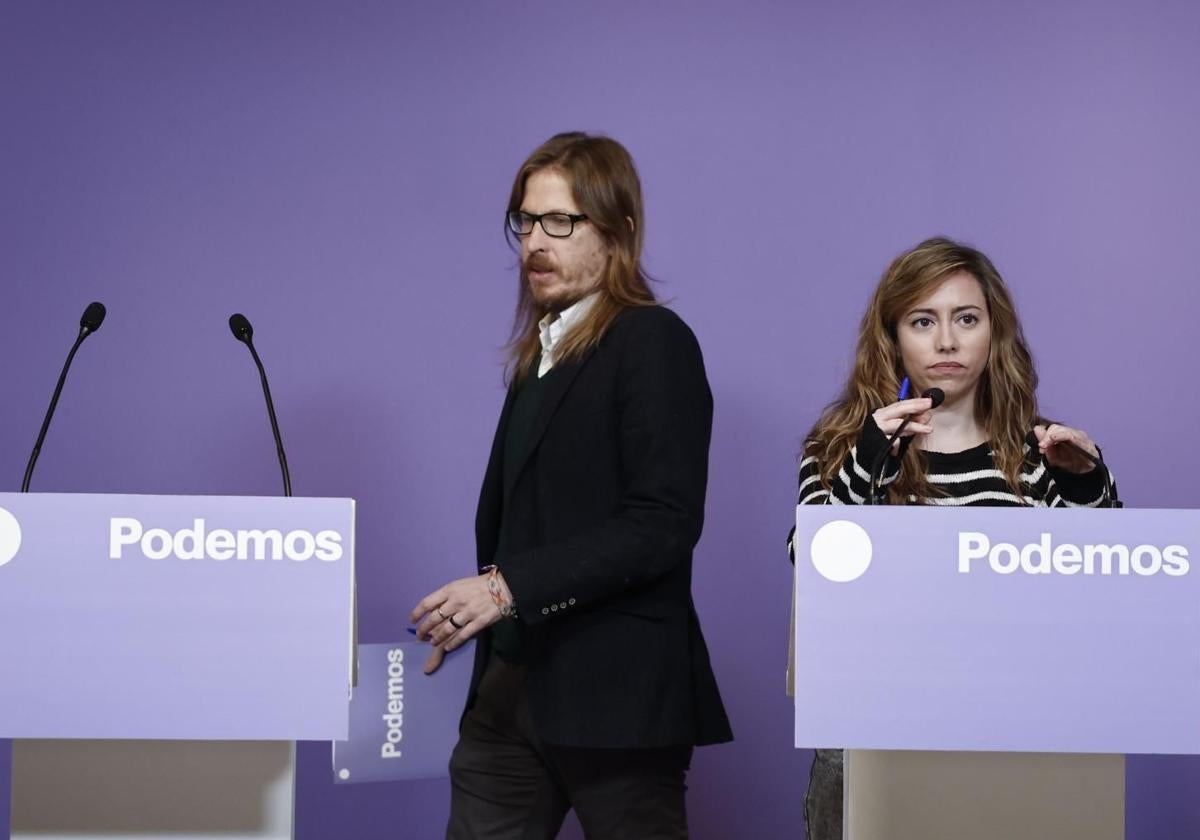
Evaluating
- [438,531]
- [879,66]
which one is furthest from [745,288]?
[438,531]

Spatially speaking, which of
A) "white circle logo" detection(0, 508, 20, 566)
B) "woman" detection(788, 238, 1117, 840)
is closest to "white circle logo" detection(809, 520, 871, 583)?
"woman" detection(788, 238, 1117, 840)

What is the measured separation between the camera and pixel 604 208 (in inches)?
80.7

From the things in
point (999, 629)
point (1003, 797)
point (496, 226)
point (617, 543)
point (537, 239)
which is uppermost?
point (496, 226)

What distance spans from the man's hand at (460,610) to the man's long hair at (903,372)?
551 mm

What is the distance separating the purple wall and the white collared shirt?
1.05 meters

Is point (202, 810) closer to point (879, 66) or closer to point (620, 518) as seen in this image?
point (620, 518)

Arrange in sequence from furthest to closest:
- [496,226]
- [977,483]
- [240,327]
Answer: [496,226]
[240,327]
[977,483]

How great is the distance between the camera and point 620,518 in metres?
1.87

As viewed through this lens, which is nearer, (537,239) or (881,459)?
(881,459)

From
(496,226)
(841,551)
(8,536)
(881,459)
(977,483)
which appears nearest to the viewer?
(841,551)

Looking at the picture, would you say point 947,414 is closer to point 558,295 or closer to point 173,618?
point 558,295

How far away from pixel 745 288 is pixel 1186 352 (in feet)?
3.15

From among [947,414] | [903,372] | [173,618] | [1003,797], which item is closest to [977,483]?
[947,414]

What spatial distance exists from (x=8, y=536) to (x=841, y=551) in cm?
95
